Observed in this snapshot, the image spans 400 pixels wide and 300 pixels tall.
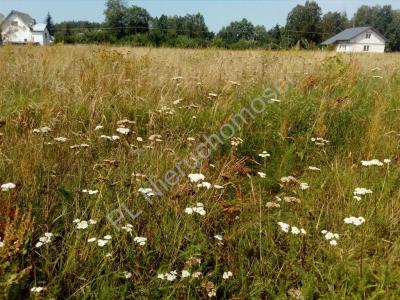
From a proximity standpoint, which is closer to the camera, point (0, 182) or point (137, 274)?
point (137, 274)

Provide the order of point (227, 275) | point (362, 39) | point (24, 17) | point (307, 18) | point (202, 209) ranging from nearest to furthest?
point (227, 275)
point (202, 209)
point (24, 17)
point (362, 39)
point (307, 18)

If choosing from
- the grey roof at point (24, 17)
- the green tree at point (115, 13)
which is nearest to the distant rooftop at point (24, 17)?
the grey roof at point (24, 17)

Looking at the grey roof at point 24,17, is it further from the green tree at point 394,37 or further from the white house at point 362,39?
the green tree at point 394,37

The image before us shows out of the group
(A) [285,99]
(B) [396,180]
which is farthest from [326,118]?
(B) [396,180]

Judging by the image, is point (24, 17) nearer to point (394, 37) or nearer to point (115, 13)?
point (115, 13)

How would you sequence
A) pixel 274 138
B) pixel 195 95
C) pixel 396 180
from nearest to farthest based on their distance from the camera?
1. pixel 396 180
2. pixel 274 138
3. pixel 195 95

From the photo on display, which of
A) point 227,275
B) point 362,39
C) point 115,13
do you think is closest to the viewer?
point 227,275

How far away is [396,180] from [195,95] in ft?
8.97

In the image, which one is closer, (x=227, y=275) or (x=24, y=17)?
(x=227, y=275)

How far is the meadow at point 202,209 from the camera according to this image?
5.86ft

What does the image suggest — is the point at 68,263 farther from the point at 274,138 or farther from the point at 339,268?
the point at 274,138

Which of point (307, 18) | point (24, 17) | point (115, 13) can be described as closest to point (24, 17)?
point (24, 17)

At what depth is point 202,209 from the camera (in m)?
2.02

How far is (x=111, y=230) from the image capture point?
79.9 inches
